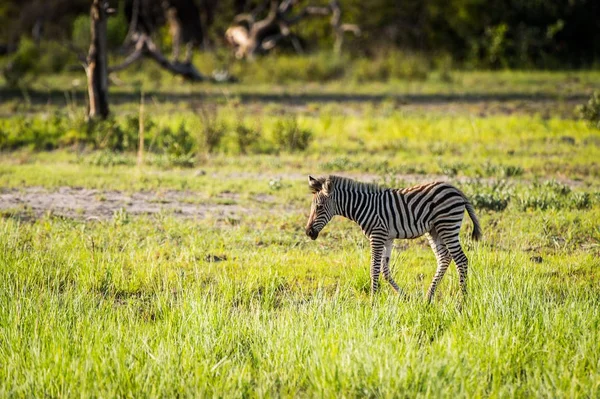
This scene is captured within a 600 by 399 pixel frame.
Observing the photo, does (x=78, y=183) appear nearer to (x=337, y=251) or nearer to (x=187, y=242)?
(x=187, y=242)

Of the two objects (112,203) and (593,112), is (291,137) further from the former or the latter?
(593,112)

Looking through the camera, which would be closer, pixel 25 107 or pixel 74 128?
pixel 74 128

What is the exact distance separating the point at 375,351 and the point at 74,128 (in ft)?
36.9

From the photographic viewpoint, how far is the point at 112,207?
34.8 feet

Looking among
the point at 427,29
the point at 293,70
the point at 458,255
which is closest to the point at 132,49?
the point at 293,70

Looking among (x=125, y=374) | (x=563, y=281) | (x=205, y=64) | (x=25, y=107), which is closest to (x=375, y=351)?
(x=125, y=374)

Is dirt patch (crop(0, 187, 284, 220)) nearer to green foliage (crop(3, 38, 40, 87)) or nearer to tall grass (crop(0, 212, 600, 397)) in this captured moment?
tall grass (crop(0, 212, 600, 397))

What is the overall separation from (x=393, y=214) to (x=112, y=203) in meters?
5.00

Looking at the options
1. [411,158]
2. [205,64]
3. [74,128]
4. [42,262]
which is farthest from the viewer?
[205,64]

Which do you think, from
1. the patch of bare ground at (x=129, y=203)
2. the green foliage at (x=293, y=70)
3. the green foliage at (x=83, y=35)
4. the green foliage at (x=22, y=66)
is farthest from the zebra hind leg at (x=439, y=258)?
the green foliage at (x=83, y=35)

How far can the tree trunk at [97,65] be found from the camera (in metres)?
15.6

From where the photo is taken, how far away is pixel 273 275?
24.9 ft

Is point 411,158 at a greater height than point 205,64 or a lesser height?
lesser

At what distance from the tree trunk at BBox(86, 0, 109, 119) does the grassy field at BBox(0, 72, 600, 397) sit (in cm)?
58
